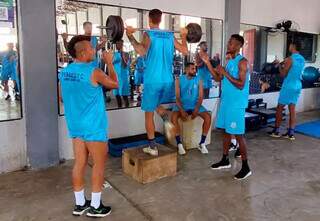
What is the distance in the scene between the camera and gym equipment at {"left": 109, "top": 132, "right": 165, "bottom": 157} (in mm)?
4145

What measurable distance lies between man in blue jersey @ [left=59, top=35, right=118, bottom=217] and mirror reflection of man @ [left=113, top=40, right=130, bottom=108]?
1.82m

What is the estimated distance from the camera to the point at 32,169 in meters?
3.60

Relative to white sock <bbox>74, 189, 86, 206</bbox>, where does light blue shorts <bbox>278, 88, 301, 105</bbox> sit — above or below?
above

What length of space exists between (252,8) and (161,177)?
4.04 meters

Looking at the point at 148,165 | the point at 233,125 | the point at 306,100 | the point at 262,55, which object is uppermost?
the point at 262,55

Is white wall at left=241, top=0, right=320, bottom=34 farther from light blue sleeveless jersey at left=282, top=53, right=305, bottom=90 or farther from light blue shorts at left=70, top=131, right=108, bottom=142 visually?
light blue shorts at left=70, top=131, right=108, bottom=142

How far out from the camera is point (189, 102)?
4422mm

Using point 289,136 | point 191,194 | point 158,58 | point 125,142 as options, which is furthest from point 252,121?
point 158,58

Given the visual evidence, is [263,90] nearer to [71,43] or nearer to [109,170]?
[109,170]

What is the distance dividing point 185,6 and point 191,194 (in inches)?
119

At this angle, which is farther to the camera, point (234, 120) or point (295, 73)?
point (295, 73)

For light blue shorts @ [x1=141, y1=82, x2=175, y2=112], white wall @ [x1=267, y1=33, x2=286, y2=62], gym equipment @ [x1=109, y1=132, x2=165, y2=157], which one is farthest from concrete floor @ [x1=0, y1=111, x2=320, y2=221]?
white wall @ [x1=267, y1=33, x2=286, y2=62]

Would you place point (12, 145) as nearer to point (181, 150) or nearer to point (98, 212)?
Answer: point (98, 212)

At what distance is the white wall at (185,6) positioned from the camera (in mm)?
4248
